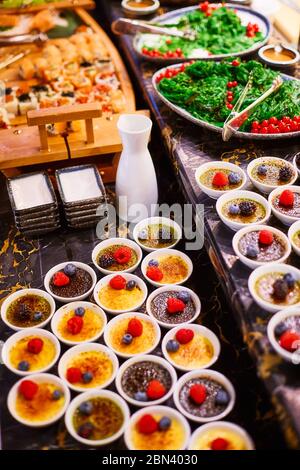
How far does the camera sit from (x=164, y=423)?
2381 millimetres

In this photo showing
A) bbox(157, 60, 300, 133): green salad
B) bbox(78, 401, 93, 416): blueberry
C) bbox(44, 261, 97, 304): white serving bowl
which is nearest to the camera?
bbox(78, 401, 93, 416): blueberry

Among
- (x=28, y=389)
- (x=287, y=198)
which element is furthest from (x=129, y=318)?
(x=287, y=198)

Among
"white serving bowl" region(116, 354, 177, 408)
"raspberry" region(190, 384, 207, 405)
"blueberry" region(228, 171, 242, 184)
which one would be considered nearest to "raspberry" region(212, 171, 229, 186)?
"blueberry" region(228, 171, 242, 184)

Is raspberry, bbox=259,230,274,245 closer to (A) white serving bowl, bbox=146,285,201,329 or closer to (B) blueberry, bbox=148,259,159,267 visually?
(A) white serving bowl, bbox=146,285,201,329

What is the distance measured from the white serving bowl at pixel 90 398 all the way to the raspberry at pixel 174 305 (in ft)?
1.98

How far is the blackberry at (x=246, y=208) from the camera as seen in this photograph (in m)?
2.99

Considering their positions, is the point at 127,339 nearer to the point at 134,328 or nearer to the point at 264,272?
the point at 134,328

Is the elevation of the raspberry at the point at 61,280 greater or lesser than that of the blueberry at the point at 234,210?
lesser

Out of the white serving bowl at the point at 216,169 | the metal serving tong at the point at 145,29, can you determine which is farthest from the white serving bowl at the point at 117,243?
the metal serving tong at the point at 145,29

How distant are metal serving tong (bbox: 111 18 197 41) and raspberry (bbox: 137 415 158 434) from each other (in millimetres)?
3332

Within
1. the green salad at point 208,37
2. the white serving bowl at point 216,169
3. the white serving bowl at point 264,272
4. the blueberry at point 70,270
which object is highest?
the green salad at point 208,37

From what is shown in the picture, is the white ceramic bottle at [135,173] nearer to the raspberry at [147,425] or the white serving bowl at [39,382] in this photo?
the white serving bowl at [39,382]

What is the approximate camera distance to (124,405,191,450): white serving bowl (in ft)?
7.73
